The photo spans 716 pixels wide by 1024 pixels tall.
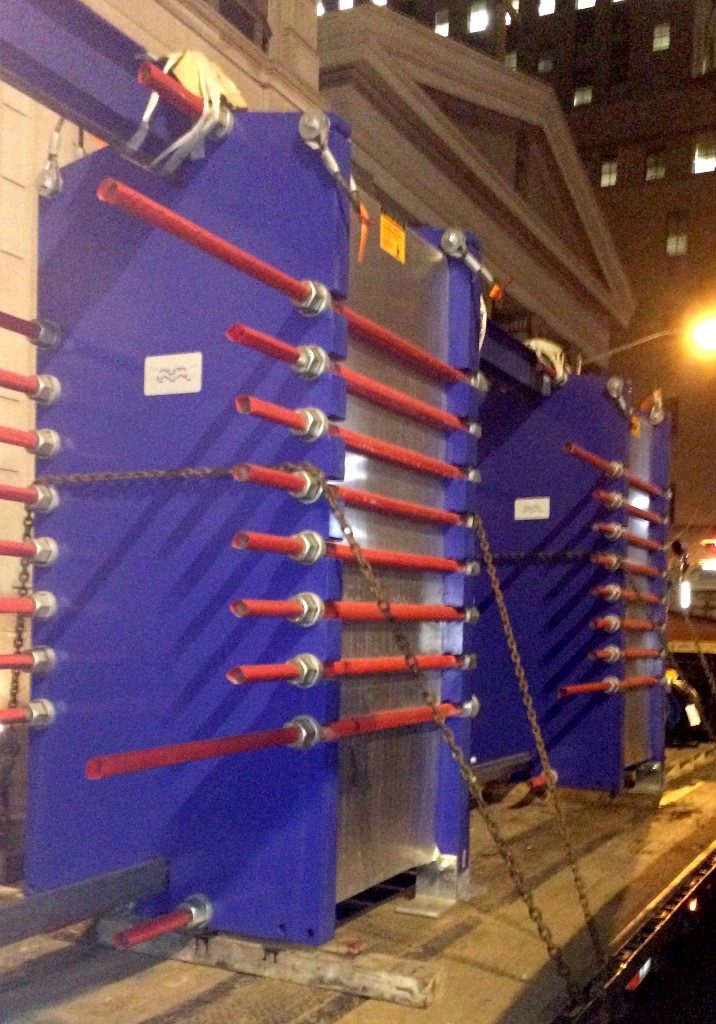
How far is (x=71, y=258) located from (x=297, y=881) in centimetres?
191

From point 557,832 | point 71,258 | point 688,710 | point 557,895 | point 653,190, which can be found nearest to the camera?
point 71,258

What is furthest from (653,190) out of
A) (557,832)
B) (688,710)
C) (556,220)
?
(557,832)

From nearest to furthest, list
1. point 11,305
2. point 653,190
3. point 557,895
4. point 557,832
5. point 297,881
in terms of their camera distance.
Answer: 1. point 297,881
2. point 557,895
3. point 557,832
4. point 11,305
5. point 653,190

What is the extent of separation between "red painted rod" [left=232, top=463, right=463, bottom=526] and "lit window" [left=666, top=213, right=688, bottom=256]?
3806 cm

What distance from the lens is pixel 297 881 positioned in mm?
2854

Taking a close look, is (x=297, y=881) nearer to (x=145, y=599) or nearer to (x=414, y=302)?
(x=145, y=599)

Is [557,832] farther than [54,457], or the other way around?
[557,832]

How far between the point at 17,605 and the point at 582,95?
156ft

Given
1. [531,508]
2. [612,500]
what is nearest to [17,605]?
[531,508]

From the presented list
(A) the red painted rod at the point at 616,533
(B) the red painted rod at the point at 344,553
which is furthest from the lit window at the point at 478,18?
(B) the red painted rod at the point at 344,553

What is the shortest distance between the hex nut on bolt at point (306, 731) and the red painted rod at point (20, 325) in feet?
4.22

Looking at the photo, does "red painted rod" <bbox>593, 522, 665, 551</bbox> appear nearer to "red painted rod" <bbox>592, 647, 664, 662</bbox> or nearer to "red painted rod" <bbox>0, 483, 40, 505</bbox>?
"red painted rod" <bbox>592, 647, 664, 662</bbox>

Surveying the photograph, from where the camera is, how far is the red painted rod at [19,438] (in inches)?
112

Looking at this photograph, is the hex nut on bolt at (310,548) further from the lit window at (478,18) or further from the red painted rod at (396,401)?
the lit window at (478,18)
